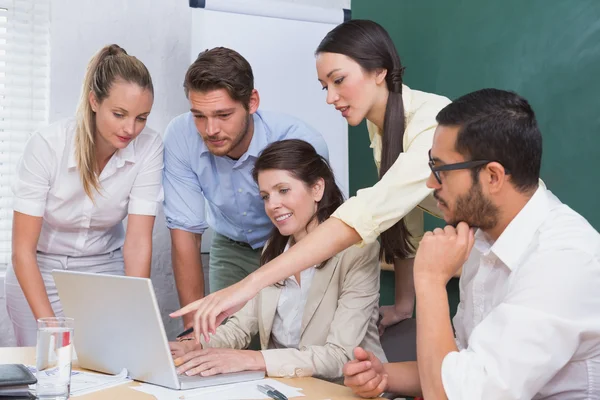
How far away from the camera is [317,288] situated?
6.62 ft

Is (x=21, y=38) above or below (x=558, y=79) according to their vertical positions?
above

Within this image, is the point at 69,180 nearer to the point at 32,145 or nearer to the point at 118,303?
the point at 32,145

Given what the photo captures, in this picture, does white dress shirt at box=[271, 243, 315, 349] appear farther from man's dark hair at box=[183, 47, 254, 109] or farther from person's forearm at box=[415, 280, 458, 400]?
person's forearm at box=[415, 280, 458, 400]

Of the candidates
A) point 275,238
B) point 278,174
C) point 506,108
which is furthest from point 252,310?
point 506,108

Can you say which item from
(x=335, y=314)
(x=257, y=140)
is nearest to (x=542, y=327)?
(x=335, y=314)

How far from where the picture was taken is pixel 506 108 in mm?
1369

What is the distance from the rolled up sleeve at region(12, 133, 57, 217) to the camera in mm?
2219

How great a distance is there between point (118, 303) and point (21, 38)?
2.14 meters

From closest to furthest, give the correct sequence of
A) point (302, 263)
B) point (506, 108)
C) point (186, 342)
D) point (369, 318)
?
point (506, 108) → point (302, 263) → point (186, 342) → point (369, 318)

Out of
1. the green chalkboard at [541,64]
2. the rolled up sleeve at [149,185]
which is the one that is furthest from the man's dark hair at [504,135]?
the rolled up sleeve at [149,185]

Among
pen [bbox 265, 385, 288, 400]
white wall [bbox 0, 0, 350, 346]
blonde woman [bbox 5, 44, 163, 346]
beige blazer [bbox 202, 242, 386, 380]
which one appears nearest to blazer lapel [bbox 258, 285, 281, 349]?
beige blazer [bbox 202, 242, 386, 380]

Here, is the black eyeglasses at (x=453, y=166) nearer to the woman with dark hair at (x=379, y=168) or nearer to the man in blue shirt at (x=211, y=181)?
the woman with dark hair at (x=379, y=168)

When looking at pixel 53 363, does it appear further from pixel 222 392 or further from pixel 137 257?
pixel 137 257

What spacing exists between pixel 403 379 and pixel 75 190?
1.28 meters
